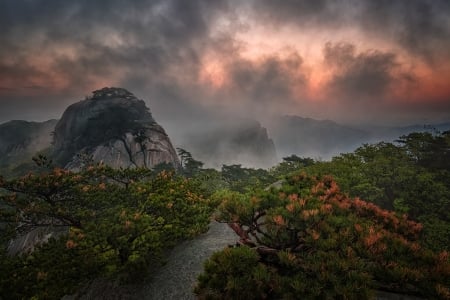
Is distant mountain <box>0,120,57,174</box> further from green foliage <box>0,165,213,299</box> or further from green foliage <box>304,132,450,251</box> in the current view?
green foliage <box>304,132,450,251</box>

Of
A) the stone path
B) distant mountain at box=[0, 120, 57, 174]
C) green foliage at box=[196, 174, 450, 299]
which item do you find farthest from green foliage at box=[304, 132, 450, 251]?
distant mountain at box=[0, 120, 57, 174]

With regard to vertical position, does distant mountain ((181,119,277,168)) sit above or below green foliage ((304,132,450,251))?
above

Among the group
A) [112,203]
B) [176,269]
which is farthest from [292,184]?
[112,203]

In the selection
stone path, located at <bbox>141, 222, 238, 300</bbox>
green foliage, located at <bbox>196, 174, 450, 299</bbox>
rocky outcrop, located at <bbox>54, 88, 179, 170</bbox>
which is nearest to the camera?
green foliage, located at <bbox>196, 174, 450, 299</bbox>

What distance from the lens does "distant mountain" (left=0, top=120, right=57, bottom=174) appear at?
9733 centimetres

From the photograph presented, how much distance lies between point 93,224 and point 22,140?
123696 mm

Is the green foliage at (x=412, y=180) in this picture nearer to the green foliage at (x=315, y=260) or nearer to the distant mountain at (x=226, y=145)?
the green foliage at (x=315, y=260)

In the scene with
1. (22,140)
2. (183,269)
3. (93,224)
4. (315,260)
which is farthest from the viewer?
(22,140)

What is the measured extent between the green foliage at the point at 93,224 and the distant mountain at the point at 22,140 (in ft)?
302

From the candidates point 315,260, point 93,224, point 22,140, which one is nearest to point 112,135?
point 93,224

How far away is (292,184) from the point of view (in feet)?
21.4

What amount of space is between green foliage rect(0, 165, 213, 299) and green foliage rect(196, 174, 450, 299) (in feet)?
18.5

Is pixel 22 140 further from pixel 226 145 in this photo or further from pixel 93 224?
pixel 93 224

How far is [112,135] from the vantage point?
2184 inches
